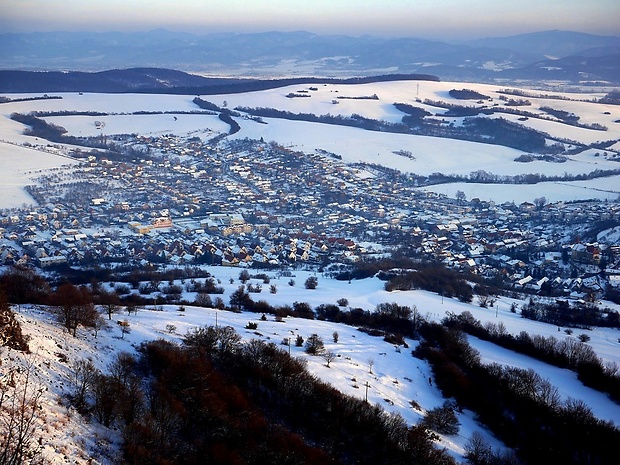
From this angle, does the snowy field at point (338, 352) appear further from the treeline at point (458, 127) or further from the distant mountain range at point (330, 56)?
the distant mountain range at point (330, 56)

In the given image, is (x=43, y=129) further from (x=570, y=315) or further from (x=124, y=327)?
(x=570, y=315)

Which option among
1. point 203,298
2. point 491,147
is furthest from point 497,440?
point 491,147

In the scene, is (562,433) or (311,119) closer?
(562,433)

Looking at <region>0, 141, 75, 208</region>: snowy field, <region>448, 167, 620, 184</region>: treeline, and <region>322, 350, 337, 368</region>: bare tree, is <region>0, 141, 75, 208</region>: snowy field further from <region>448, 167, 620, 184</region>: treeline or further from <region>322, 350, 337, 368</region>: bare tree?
<region>448, 167, 620, 184</region>: treeline

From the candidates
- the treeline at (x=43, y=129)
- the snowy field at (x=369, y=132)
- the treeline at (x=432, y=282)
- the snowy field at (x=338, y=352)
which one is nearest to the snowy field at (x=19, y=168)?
the snowy field at (x=369, y=132)

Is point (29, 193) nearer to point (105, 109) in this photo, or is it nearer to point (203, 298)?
point (203, 298)

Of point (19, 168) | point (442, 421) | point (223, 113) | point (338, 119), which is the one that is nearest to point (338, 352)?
point (442, 421)
